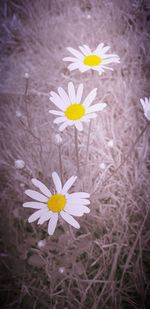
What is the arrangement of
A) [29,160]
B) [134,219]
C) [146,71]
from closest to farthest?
[134,219] < [29,160] < [146,71]

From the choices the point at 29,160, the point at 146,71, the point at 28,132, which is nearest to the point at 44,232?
the point at 29,160

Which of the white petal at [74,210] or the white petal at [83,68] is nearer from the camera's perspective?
the white petal at [74,210]

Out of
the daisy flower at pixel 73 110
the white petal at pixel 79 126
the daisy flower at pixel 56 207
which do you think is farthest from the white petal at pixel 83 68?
the daisy flower at pixel 56 207

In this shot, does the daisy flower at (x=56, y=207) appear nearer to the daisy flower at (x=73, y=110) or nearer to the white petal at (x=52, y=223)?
the white petal at (x=52, y=223)

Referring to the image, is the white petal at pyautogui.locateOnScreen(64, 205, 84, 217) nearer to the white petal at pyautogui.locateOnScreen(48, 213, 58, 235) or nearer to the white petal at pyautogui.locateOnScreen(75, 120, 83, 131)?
the white petal at pyautogui.locateOnScreen(48, 213, 58, 235)

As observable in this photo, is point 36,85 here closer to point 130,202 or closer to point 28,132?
point 28,132

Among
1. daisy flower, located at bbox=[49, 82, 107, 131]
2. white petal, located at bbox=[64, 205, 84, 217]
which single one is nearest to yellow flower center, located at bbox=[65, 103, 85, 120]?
daisy flower, located at bbox=[49, 82, 107, 131]

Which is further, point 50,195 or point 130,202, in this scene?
point 130,202
